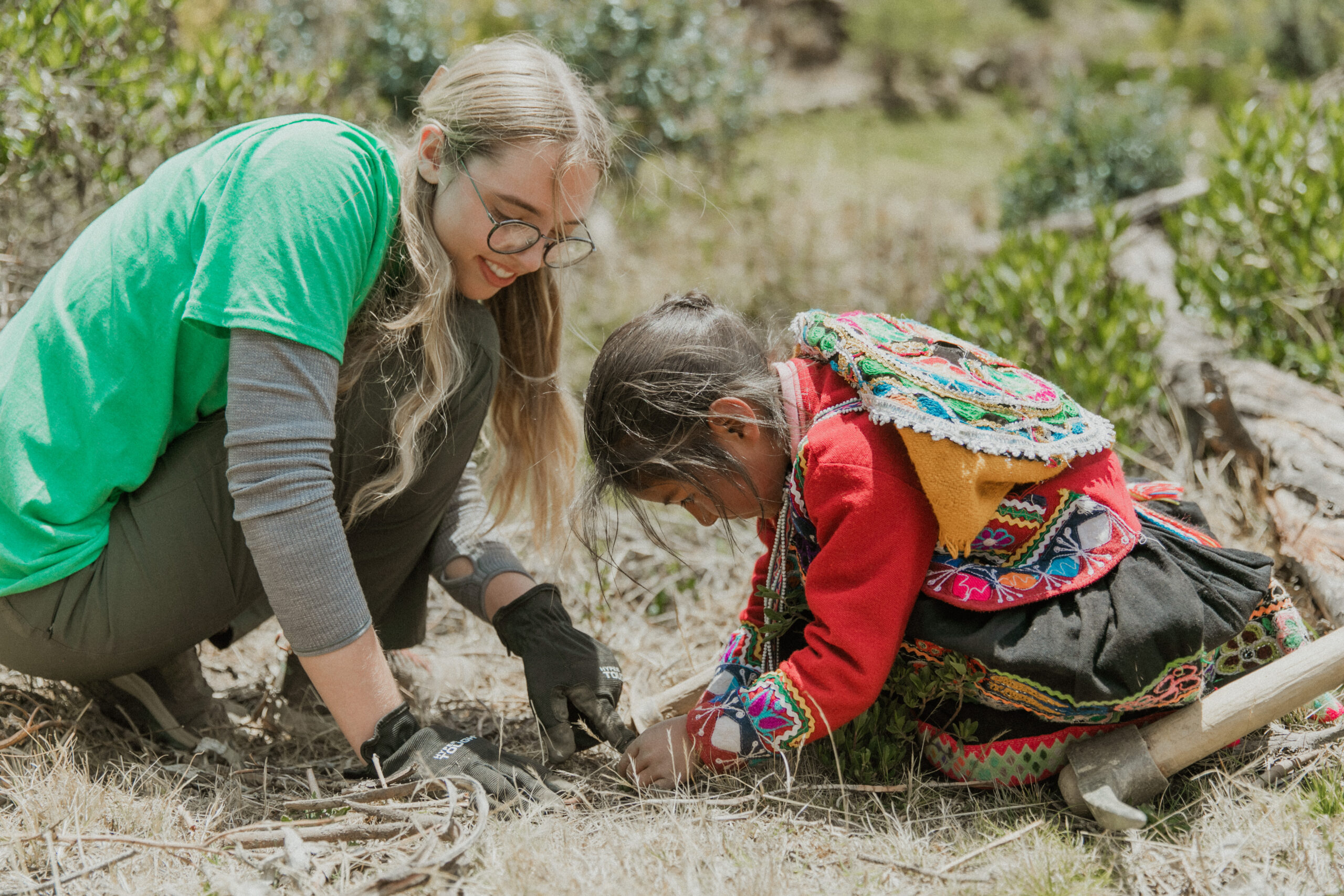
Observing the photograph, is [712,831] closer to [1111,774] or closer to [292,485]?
[1111,774]

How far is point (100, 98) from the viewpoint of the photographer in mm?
3018

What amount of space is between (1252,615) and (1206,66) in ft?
31.0

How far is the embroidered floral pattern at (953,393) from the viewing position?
1637 millimetres

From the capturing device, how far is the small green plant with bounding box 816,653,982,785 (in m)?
1.81

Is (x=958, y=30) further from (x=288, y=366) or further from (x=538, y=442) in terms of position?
(x=288, y=366)

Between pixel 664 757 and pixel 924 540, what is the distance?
0.62m

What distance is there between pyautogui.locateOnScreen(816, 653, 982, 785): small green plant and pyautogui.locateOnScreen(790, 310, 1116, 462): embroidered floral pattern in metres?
0.41

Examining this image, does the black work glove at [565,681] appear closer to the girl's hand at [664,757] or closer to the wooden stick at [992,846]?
the girl's hand at [664,757]

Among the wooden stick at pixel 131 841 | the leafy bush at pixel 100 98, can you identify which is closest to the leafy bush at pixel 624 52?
the leafy bush at pixel 100 98

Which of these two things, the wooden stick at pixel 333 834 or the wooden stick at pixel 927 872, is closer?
the wooden stick at pixel 927 872

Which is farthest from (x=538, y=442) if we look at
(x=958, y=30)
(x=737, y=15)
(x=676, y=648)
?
(x=958, y=30)

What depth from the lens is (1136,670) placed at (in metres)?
1.66

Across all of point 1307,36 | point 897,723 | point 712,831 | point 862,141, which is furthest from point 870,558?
point 1307,36

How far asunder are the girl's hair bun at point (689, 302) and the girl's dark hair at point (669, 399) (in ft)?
0.06
